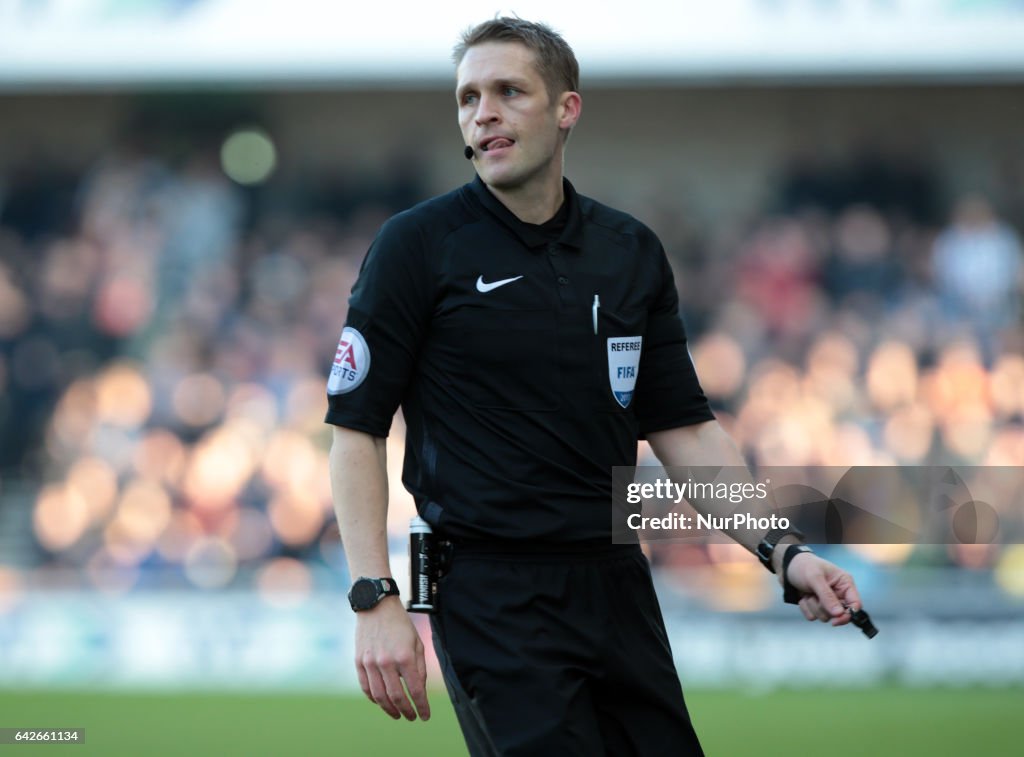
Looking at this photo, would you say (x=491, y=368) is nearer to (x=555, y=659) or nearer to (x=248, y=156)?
(x=555, y=659)

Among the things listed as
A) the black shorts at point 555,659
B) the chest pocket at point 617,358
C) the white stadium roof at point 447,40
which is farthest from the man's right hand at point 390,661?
the white stadium roof at point 447,40

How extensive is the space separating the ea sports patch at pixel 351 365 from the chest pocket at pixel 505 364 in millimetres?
234

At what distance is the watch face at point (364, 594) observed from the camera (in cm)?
331

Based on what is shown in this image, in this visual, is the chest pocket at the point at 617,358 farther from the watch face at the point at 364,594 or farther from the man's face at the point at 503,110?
the watch face at the point at 364,594

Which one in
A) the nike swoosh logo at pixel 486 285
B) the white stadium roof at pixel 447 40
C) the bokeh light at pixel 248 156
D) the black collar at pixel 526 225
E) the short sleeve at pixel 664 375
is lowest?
the short sleeve at pixel 664 375

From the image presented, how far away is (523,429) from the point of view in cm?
352

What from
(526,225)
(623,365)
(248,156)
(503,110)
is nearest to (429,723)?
(623,365)

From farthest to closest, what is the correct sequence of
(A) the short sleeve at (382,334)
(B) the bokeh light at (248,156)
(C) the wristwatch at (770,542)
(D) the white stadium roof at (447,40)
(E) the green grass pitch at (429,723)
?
(B) the bokeh light at (248,156) < (D) the white stadium roof at (447,40) < (E) the green grass pitch at (429,723) < (C) the wristwatch at (770,542) < (A) the short sleeve at (382,334)

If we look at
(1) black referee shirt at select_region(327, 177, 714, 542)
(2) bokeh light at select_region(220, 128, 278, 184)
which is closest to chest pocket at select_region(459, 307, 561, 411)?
(1) black referee shirt at select_region(327, 177, 714, 542)

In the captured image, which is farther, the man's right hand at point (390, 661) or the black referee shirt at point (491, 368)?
the black referee shirt at point (491, 368)

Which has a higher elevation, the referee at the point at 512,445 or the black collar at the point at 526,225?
the black collar at the point at 526,225

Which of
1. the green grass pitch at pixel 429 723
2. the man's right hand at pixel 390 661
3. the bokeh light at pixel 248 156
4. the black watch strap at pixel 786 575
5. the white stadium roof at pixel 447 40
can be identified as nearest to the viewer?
the man's right hand at pixel 390 661

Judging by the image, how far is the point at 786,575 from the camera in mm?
3641

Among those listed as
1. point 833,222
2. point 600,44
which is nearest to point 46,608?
point 600,44
